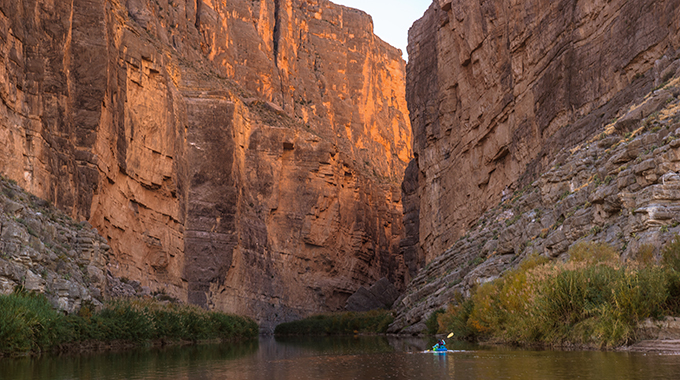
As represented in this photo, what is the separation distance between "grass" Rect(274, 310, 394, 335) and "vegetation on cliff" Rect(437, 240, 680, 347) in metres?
36.1

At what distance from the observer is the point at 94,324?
94.2ft

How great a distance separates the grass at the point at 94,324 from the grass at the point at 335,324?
59.7 ft

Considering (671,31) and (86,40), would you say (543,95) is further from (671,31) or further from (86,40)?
(86,40)

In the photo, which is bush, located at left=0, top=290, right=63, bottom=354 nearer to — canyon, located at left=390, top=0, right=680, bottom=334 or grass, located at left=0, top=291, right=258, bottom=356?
→ grass, located at left=0, top=291, right=258, bottom=356

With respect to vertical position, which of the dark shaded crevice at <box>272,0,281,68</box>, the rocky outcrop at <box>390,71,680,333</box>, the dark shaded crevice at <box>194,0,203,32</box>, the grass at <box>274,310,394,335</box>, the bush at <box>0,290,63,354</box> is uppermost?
the dark shaded crevice at <box>272,0,281,68</box>

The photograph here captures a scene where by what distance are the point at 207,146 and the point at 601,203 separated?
47.1m

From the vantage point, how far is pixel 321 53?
119 metres

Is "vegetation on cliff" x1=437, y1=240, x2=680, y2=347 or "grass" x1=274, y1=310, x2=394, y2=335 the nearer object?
"vegetation on cliff" x1=437, y1=240, x2=680, y2=347

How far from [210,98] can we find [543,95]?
36.5 meters

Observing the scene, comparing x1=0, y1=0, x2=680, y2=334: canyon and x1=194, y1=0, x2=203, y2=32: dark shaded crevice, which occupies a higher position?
x1=194, y1=0, x2=203, y2=32: dark shaded crevice

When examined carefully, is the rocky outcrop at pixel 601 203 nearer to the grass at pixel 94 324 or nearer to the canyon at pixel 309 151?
the canyon at pixel 309 151

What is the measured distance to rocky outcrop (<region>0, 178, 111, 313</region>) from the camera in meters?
26.2

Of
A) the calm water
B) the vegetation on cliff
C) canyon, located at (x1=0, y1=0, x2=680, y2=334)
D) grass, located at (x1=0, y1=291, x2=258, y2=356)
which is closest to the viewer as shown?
the calm water

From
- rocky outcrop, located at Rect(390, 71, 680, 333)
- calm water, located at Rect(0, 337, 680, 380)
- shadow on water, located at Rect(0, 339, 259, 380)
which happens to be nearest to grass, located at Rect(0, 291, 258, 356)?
shadow on water, located at Rect(0, 339, 259, 380)
